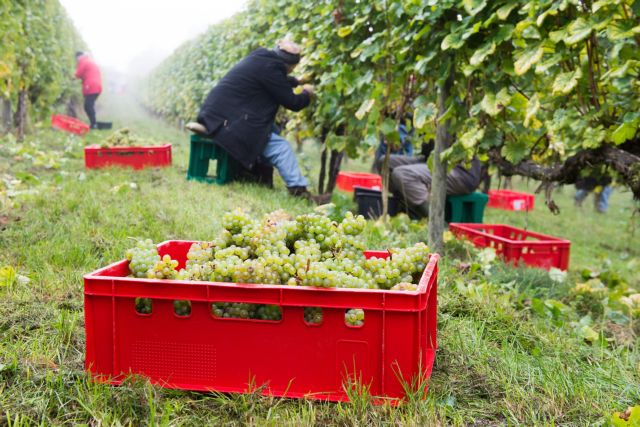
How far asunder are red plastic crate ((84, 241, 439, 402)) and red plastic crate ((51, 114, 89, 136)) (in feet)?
39.7

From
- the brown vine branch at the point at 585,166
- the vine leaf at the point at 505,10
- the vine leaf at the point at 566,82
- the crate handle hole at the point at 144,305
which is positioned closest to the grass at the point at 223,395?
the crate handle hole at the point at 144,305

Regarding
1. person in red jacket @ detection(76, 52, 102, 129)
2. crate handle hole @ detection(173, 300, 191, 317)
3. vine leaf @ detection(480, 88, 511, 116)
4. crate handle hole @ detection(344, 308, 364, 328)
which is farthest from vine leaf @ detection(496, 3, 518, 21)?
person in red jacket @ detection(76, 52, 102, 129)

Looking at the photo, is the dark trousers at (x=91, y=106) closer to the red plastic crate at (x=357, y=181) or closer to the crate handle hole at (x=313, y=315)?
the red plastic crate at (x=357, y=181)

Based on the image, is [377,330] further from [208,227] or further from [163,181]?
[163,181]

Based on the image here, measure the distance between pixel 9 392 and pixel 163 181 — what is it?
4.74 m

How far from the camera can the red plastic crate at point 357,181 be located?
31.6 feet

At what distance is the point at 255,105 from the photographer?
638cm

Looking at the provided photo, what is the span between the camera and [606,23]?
2.79m

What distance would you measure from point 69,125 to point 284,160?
8698 mm

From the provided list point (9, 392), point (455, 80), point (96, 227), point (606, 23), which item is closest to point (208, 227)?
point (96, 227)

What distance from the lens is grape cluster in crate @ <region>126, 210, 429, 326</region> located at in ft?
6.09

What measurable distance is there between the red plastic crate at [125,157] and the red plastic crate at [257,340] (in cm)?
565

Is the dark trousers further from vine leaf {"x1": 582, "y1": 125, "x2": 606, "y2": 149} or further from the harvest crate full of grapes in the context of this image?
the harvest crate full of grapes

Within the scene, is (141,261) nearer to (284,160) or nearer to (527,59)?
(527,59)
